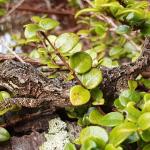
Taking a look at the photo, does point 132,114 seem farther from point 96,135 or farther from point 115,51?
point 115,51

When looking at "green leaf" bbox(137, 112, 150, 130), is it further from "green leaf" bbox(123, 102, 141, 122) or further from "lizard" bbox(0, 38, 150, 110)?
"lizard" bbox(0, 38, 150, 110)

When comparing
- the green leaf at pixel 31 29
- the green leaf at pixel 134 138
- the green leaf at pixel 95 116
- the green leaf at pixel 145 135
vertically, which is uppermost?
the green leaf at pixel 31 29

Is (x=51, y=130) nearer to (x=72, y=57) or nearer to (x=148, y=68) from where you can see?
(x=72, y=57)

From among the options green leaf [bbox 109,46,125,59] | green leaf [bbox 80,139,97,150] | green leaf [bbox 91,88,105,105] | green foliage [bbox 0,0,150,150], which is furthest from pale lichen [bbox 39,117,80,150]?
green leaf [bbox 109,46,125,59]

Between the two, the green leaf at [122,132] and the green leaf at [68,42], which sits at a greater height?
the green leaf at [68,42]

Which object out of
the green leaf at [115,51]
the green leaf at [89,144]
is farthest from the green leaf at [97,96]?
the green leaf at [115,51]

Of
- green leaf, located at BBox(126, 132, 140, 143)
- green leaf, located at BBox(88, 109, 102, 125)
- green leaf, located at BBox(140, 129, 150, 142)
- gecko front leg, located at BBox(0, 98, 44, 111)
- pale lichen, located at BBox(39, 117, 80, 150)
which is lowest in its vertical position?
pale lichen, located at BBox(39, 117, 80, 150)

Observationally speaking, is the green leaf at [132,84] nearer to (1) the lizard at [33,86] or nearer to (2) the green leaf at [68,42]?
(1) the lizard at [33,86]
